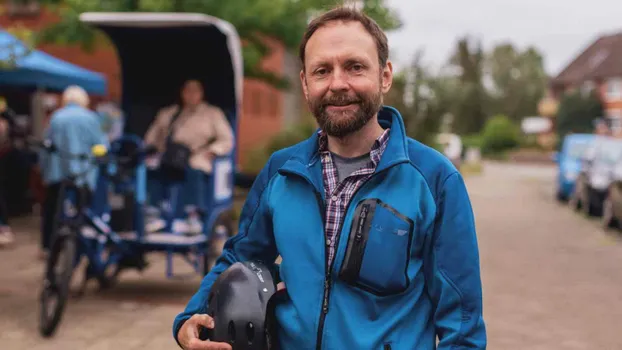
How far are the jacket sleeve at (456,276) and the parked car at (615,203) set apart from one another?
42.9ft

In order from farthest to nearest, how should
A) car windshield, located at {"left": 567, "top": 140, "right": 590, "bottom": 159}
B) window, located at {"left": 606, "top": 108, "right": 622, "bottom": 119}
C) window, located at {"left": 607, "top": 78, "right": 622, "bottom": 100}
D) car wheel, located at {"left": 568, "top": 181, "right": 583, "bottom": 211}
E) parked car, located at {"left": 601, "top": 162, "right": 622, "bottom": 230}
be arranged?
window, located at {"left": 607, "top": 78, "right": 622, "bottom": 100}
window, located at {"left": 606, "top": 108, "right": 622, "bottom": 119}
car windshield, located at {"left": 567, "top": 140, "right": 590, "bottom": 159}
car wheel, located at {"left": 568, "top": 181, "right": 583, "bottom": 211}
parked car, located at {"left": 601, "top": 162, "right": 622, "bottom": 230}

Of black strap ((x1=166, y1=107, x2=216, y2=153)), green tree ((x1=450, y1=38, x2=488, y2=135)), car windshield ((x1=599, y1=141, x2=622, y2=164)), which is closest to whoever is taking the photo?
black strap ((x1=166, y1=107, x2=216, y2=153))

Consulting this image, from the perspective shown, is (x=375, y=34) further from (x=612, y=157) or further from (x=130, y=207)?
(x=612, y=157)

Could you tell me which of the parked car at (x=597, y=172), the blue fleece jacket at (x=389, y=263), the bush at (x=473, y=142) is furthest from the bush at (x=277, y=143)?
the bush at (x=473, y=142)

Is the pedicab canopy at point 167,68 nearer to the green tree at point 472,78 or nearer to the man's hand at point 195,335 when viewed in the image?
the man's hand at point 195,335

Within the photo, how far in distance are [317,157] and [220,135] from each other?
614 centimetres

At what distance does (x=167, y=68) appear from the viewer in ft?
31.5

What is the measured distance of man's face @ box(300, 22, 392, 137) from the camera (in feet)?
7.52

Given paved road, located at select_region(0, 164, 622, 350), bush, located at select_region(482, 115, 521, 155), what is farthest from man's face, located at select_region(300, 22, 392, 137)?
bush, located at select_region(482, 115, 521, 155)

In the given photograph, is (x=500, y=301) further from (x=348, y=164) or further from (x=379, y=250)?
(x=379, y=250)

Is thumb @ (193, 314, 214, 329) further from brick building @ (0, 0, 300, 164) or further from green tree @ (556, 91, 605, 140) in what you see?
green tree @ (556, 91, 605, 140)

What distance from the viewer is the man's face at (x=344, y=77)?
2.29 metres

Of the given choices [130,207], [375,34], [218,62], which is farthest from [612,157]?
[375,34]

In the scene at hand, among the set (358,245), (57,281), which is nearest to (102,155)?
(57,281)
